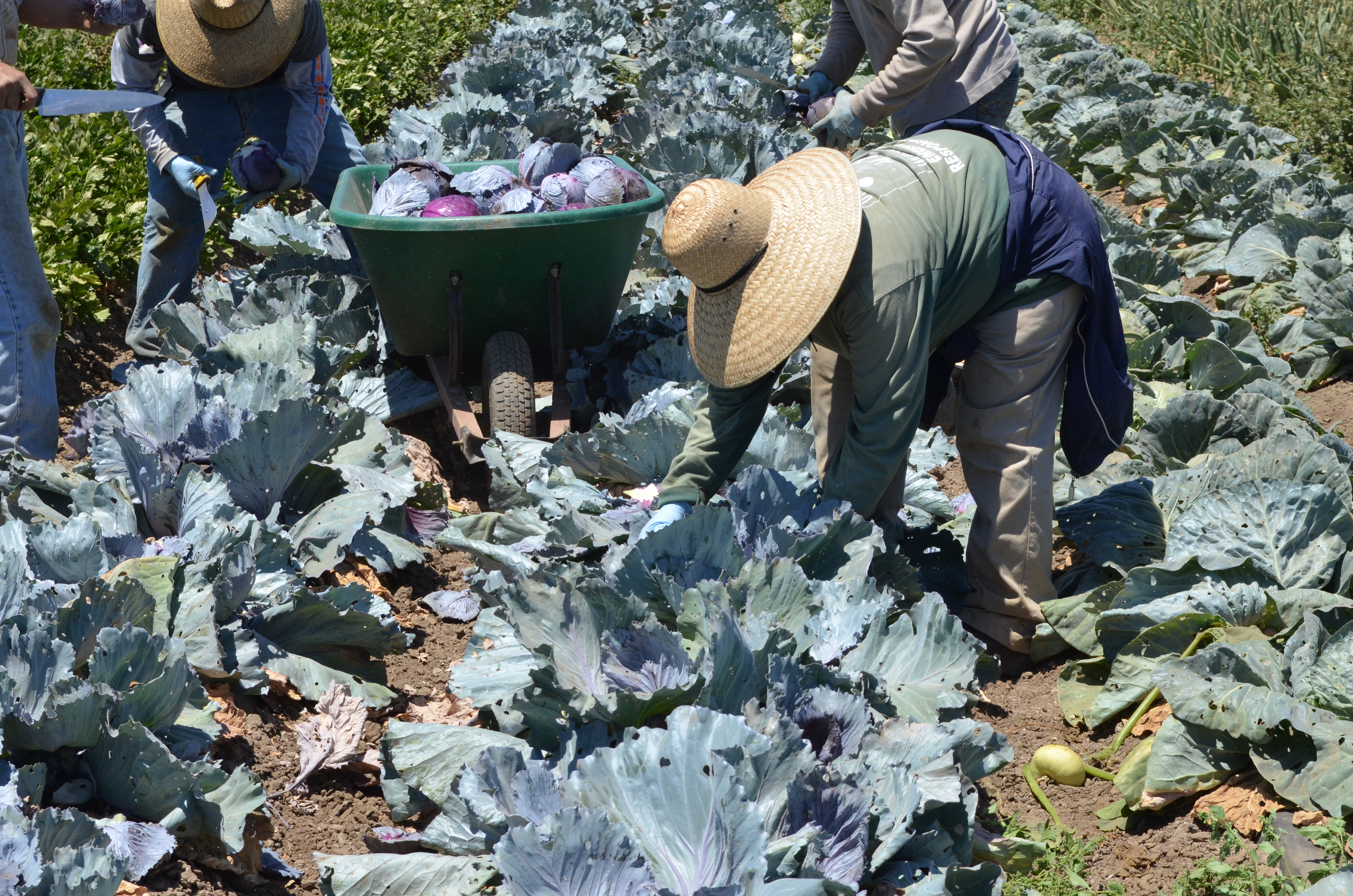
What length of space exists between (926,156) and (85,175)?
4.77 m

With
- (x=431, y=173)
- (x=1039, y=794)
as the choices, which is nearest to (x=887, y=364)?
(x=1039, y=794)

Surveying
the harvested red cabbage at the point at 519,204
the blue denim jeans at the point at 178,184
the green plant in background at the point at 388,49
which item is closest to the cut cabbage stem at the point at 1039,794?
the harvested red cabbage at the point at 519,204

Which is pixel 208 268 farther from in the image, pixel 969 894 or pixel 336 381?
pixel 969 894

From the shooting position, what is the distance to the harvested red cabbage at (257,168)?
4844 millimetres

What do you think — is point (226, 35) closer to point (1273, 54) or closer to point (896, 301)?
point (896, 301)

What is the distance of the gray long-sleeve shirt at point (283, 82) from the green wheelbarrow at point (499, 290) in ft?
1.41

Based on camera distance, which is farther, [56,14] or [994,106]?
[994,106]

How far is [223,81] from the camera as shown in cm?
498

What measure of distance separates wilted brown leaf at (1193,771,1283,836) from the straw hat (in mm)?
4346

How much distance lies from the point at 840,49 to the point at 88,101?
10.2 ft

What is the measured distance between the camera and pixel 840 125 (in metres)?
4.50

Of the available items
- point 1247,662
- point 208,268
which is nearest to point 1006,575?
point 1247,662

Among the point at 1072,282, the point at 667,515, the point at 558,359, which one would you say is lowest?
the point at 558,359

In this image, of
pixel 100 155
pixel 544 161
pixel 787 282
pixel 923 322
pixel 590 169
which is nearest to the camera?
pixel 787 282
